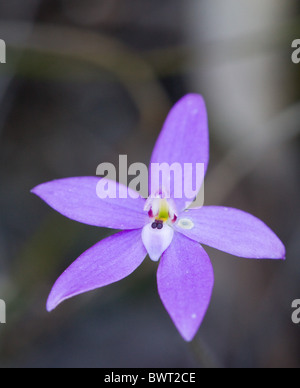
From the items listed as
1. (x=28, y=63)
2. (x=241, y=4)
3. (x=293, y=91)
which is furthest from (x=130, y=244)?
(x=241, y=4)

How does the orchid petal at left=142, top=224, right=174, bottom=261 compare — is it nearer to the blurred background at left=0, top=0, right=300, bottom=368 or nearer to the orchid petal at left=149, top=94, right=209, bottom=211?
the orchid petal at left=149, top=94, right=209, bottom=211

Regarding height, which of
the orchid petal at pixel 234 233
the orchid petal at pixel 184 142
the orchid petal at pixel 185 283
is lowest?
the orchid petal at pixel 185 283

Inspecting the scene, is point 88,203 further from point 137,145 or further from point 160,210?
→ point 137,145

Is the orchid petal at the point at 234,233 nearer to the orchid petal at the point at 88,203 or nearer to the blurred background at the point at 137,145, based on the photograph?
the orchid petal at the point at 88,203

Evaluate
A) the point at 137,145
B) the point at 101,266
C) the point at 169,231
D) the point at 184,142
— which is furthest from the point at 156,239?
the point at 137,145

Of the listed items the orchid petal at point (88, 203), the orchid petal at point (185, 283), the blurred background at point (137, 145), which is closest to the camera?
the orchid petal at point (185, 283)

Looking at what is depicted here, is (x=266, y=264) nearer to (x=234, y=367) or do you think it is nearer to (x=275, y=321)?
(x=275, y=321)

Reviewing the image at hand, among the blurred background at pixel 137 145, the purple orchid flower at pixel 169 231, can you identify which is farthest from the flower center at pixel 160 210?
the blurred background at pixel 137 145
